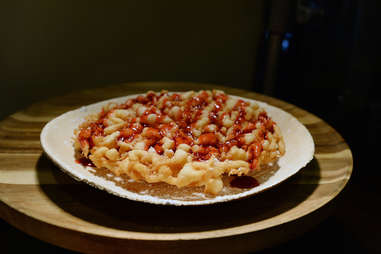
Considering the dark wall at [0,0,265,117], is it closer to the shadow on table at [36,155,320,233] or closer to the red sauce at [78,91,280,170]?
the red sauce at [78,91,280,170]

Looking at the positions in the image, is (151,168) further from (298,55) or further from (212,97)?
(298,55)

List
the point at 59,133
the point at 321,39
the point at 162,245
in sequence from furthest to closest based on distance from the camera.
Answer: the point at 321,39 < the point at 59,133 < the point at 162,245

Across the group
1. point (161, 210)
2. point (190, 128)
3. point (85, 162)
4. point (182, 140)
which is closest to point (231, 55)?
point (190, 128)

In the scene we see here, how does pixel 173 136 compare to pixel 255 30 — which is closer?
pixel 173 136

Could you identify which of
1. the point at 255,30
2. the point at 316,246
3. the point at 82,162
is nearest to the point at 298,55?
the point at 255,30

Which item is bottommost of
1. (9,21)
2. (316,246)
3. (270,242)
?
(316,246)

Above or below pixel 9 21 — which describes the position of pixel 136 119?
below
